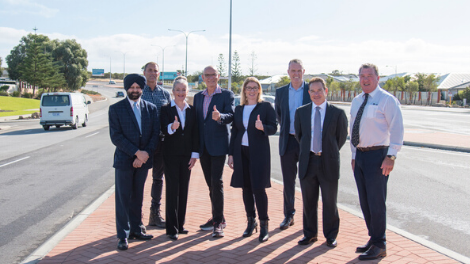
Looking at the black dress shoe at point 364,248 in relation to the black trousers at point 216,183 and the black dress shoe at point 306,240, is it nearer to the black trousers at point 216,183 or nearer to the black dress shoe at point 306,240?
the black dress shoe at point 306,240

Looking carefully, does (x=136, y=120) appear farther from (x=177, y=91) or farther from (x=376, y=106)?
(x=376, y=106)

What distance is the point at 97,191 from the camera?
27.6 feet

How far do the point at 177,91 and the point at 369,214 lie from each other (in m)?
2.50

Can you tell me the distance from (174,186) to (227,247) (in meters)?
0.95

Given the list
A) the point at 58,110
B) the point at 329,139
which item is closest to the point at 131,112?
the point at 329,139

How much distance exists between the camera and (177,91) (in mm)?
5133

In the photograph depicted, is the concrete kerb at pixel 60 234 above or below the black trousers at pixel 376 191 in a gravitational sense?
below

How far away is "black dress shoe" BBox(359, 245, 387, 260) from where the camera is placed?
4.32 metres

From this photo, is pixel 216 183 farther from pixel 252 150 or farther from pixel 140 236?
pixel 140 236

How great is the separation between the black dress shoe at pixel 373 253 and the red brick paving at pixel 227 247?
0.20 ft

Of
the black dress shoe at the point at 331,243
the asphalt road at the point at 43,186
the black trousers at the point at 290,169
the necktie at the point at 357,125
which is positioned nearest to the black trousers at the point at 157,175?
the asphalt road at the point at 43,186

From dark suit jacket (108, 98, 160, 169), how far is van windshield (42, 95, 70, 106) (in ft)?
65.3

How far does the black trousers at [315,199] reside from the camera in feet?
15.7

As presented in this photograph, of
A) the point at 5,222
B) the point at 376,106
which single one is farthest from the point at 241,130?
the point at 5,222
